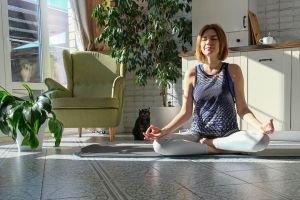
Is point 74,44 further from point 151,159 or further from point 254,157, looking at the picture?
point 254,157

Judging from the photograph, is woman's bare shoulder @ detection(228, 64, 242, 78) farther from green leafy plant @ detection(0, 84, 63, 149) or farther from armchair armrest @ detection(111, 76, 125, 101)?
armchair armrest @ detection(111, 76, 125, 101)

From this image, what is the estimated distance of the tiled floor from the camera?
1163 millimetres

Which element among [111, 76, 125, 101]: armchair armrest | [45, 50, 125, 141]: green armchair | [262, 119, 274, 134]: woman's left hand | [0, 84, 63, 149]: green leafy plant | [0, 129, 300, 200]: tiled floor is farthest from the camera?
[111, 76, 125, 101]: armchair armrest

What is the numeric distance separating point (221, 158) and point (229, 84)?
17.5 inches

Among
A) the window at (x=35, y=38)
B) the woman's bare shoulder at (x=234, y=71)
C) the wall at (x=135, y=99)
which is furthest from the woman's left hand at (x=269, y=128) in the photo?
the window at (x=35, y=38)

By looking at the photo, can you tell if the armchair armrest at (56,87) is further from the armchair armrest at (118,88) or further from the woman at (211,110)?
the woman at (211,110)

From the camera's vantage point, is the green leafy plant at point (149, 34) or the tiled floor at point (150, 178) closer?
the tiled floor at point (150, 178)

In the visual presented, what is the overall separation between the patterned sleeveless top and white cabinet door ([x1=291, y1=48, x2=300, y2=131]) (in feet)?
3.33

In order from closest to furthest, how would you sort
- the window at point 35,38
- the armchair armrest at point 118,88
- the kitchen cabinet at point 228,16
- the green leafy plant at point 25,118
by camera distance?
the green leafy plant at point 25,118
the armchair armrest at point 118,88
the kitchen cabinet at point 228,16
the window at point 35,38

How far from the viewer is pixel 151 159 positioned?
1932 millimetres

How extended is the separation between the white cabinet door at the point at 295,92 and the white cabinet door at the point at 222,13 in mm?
700

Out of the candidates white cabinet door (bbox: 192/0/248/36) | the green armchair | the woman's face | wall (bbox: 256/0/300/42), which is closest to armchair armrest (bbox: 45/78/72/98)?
the green armchair

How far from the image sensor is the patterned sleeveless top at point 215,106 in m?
1.99

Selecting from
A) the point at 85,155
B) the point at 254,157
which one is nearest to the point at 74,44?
the point at 85,155
